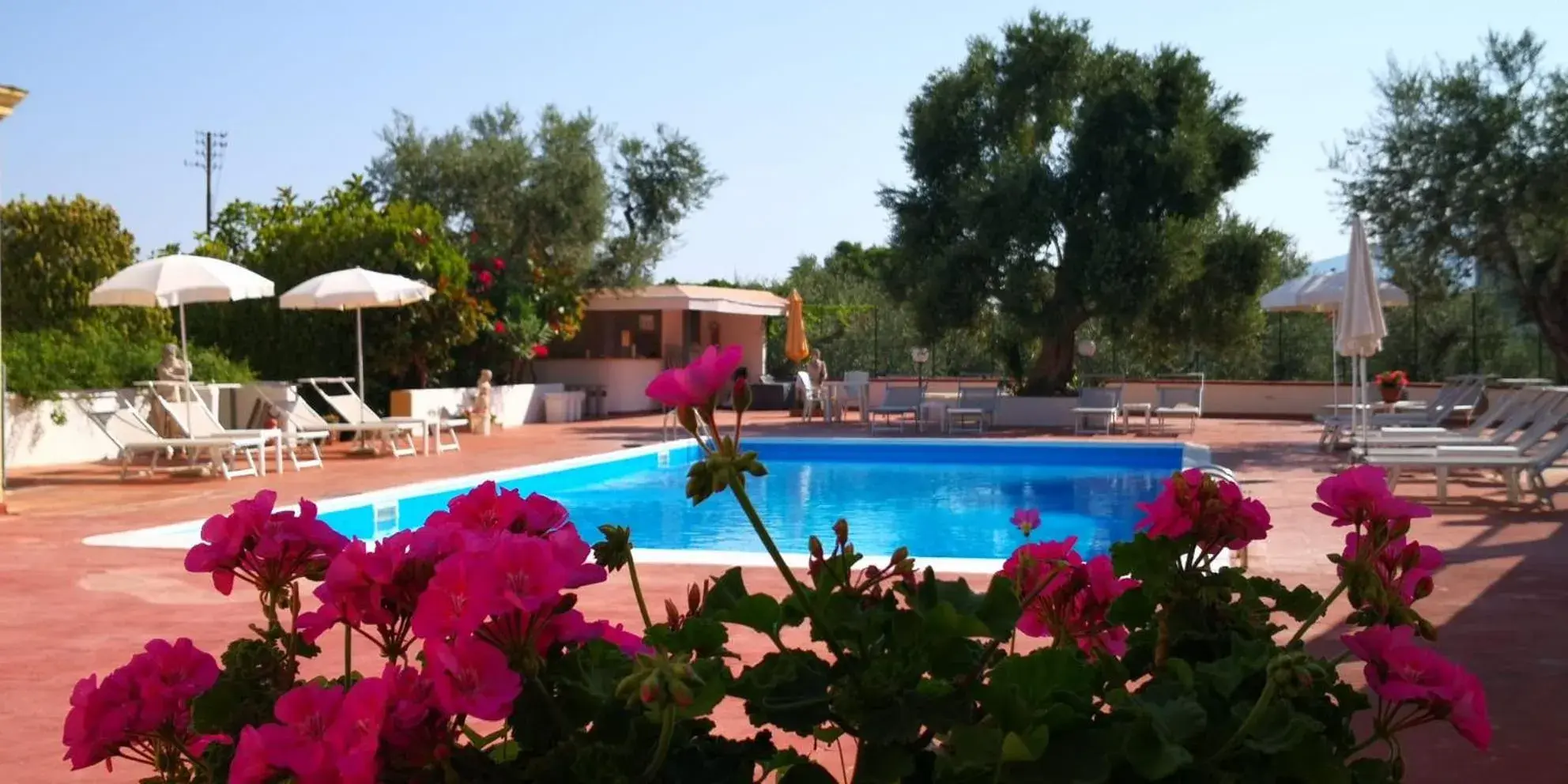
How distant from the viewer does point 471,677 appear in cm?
93

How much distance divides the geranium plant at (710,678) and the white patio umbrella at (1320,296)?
49.1 ft

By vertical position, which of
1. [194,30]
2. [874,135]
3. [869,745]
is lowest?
[869,745]

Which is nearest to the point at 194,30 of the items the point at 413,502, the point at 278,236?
the point at 278,236

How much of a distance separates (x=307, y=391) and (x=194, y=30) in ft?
21.3

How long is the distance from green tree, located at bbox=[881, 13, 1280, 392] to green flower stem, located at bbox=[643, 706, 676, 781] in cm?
1743

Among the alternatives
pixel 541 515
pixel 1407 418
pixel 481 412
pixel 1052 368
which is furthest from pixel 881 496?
pixel 541 515

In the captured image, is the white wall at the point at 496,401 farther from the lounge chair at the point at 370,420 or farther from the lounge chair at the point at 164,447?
the lounge chair at the point at 164,447

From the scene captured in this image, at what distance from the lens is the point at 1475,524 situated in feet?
27.7

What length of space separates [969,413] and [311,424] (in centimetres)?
874

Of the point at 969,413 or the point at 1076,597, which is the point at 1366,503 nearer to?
the point at 1076,597

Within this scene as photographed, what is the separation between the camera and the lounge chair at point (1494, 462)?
9.29 m

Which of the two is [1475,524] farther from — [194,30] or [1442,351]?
[194,30]

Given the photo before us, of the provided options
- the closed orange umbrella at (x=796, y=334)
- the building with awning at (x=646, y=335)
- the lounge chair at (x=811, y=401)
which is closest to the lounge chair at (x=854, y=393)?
the lounge chair at (x=811, y=401)

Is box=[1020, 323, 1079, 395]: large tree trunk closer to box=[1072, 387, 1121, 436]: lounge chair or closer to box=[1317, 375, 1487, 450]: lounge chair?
box=[1072, 387, 1121, 436]: lounge chair
